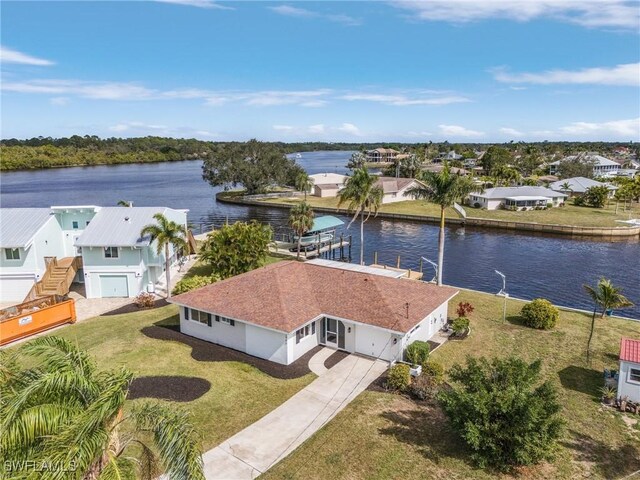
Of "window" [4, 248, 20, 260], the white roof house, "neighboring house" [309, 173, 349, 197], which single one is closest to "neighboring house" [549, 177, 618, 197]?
the white roof house

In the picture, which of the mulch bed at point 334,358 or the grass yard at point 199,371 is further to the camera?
the mulch bed at point 334,358

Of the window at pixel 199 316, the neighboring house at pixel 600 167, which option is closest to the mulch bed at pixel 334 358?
the window at pixel 199 316

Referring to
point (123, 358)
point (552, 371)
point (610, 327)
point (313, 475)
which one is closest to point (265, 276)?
point (123, 358)

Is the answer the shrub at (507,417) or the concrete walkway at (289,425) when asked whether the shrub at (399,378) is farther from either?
the shrub at (507,417)

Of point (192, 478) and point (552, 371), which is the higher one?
point (192, 478)

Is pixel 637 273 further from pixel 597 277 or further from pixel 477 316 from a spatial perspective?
pixel 477 316

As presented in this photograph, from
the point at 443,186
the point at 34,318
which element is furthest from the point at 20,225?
the point at 443,186
